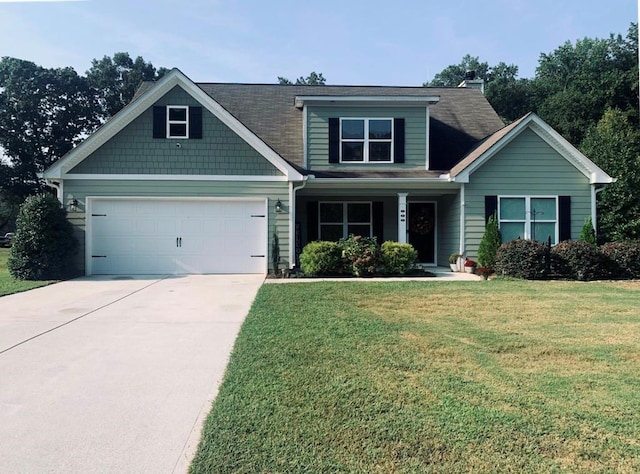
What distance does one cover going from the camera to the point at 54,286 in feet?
35.1

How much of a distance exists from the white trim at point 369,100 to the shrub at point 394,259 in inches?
177

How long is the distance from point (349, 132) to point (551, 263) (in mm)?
6728

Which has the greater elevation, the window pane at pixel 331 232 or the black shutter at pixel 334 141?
the black shutter at pixel 334 141

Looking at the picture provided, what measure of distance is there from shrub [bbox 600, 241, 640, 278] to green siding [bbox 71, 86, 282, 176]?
8.96m

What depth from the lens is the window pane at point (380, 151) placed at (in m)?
14.2

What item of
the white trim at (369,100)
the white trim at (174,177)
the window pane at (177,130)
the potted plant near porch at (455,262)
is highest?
the white trim at (369,100)

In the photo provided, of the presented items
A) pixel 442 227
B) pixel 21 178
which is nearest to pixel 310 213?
pixel 442 227

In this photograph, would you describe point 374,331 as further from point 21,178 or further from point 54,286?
point 21,178

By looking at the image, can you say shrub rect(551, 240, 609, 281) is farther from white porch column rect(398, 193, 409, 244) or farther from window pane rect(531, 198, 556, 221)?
white porch column rect(398, 193, 409, 244)

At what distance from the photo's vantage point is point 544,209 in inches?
532

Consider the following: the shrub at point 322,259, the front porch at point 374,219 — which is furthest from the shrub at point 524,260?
the shrub at point 322,259

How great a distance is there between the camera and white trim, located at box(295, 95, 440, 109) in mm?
13766

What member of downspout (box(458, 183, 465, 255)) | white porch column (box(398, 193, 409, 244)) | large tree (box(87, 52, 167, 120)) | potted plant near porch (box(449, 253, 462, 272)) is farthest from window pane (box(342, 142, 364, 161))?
large tree (box(87, 52, 167, 120))

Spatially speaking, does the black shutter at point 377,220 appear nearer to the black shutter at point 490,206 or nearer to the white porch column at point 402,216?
the white porch column at point 402,216
